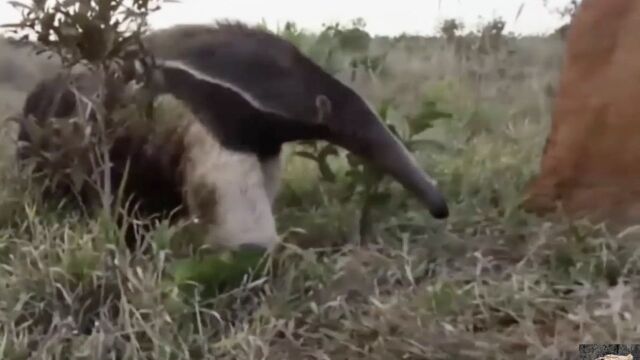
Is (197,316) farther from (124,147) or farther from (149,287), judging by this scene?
(124,147)

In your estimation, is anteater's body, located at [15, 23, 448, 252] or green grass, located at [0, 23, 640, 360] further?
anteater's body, located at [15, 23, 448, 252]

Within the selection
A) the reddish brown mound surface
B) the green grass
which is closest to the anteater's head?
the green grass

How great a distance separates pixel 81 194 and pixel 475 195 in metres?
1.42

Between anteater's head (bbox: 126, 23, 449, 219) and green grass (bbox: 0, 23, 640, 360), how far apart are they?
21 centimetres

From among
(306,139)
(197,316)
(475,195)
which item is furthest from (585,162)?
(197,316)

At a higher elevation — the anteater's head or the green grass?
the anteater's head

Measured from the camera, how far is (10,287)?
3520mm

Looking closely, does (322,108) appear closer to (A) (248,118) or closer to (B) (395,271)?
(A) (248,118)

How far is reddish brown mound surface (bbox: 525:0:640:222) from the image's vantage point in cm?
415

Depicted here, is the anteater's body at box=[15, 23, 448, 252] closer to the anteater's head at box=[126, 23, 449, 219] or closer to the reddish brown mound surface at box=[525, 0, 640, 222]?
the anteater's head at box=[126, 23, 449, 219]

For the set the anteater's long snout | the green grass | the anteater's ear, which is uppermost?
the anteater's ear

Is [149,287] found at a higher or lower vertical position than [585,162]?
lower

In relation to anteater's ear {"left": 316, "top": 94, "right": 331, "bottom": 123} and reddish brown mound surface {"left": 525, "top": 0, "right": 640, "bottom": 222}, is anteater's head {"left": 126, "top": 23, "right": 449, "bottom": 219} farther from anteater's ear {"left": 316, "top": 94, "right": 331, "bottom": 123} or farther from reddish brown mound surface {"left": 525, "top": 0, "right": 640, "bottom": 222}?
reddish brown mound surface {"left": 525, "top": 0, "right": 640, "bottom": 222}

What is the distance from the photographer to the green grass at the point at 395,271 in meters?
3.39
